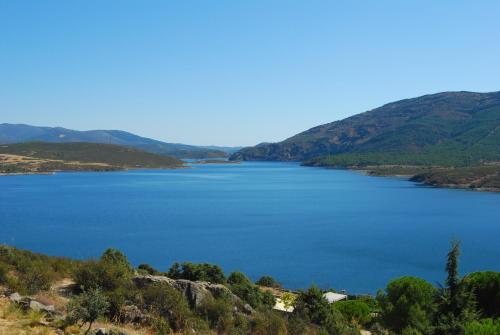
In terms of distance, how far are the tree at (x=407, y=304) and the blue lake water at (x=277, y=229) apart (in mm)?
17416

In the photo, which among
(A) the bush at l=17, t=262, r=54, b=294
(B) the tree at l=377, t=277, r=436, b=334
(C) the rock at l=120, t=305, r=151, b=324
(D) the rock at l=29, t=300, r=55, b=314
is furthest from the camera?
(B) the tree at l=377, t=277, r=436, b=334

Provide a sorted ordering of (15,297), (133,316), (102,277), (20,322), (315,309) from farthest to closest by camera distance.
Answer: (315,309), (102,277), (133,316), (15,297), (20,322)

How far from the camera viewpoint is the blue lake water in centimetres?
4700

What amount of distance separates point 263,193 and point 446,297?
322 ft

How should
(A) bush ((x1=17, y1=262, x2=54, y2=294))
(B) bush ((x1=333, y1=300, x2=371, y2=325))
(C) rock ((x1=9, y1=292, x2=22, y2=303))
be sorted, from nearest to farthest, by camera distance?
(C) rock ((x1=9, y1=292, x2=22, y2=303))
(A) bush ((x1=17, y1=262, x2=54, y2=294))
(B) bush ((x1=333, y1=300, x2=371, y2=325))

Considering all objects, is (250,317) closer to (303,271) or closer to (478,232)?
(303,271)

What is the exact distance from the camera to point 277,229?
6769cm

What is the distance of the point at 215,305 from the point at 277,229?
5501 cm

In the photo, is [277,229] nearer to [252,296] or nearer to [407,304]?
[407,304]

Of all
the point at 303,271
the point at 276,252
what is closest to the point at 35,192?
the point at 276,252

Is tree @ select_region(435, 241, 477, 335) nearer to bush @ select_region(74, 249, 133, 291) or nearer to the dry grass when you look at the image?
bush @ select_region(74, 249, 133, 291)

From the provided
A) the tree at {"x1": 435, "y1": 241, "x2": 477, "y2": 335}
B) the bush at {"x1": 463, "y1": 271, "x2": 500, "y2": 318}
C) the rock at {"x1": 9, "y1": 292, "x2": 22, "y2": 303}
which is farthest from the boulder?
the bush at {"x1": 463, "y1": 271, "x2": 500, "y2": 318}

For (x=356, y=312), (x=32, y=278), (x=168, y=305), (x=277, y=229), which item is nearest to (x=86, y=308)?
(x=168, y=305)

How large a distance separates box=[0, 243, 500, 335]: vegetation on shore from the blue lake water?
18011 millimetres
